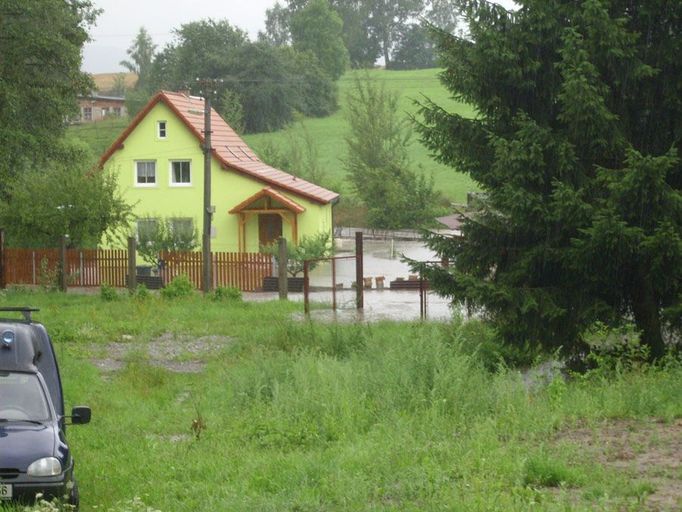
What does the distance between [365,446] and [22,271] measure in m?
31.8

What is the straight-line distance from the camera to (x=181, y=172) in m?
52.8

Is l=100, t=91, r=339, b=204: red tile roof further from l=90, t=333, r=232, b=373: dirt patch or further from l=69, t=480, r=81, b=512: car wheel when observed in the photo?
l=69, t=480, r=81, b=512: car wheel

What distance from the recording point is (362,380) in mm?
12508

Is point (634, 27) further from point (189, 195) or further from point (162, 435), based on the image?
point (189, 195)

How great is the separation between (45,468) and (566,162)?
9.05m

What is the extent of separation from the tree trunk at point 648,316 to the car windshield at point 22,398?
30.8ft

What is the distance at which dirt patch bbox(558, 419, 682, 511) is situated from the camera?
752 centimetres

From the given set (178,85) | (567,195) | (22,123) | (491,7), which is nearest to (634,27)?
(491,7)

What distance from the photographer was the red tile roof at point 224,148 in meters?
50.8

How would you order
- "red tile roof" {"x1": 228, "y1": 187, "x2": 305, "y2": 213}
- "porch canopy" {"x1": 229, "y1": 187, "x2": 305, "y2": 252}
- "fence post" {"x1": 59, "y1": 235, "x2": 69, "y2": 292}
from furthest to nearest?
"porch canopy" {"x1": 229, "y1": 187, "x2": 305, "y2": 252} → "red tile roof" {"x1": 228, "y1": 187, "x2": 305, "y2": 213} → "fence post" {"x1": 59, "y1": 235, "x2": 69, "y2": 292}

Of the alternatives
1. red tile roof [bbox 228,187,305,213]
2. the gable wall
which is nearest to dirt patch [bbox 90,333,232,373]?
red tile roof [bbox 228,187,305,213]

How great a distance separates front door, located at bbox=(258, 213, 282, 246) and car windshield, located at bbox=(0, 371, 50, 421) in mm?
41950

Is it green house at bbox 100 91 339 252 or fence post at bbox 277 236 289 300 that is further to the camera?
green house at bbox 100 91 339 252

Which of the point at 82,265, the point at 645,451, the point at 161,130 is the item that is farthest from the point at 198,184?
the point at 645,451
